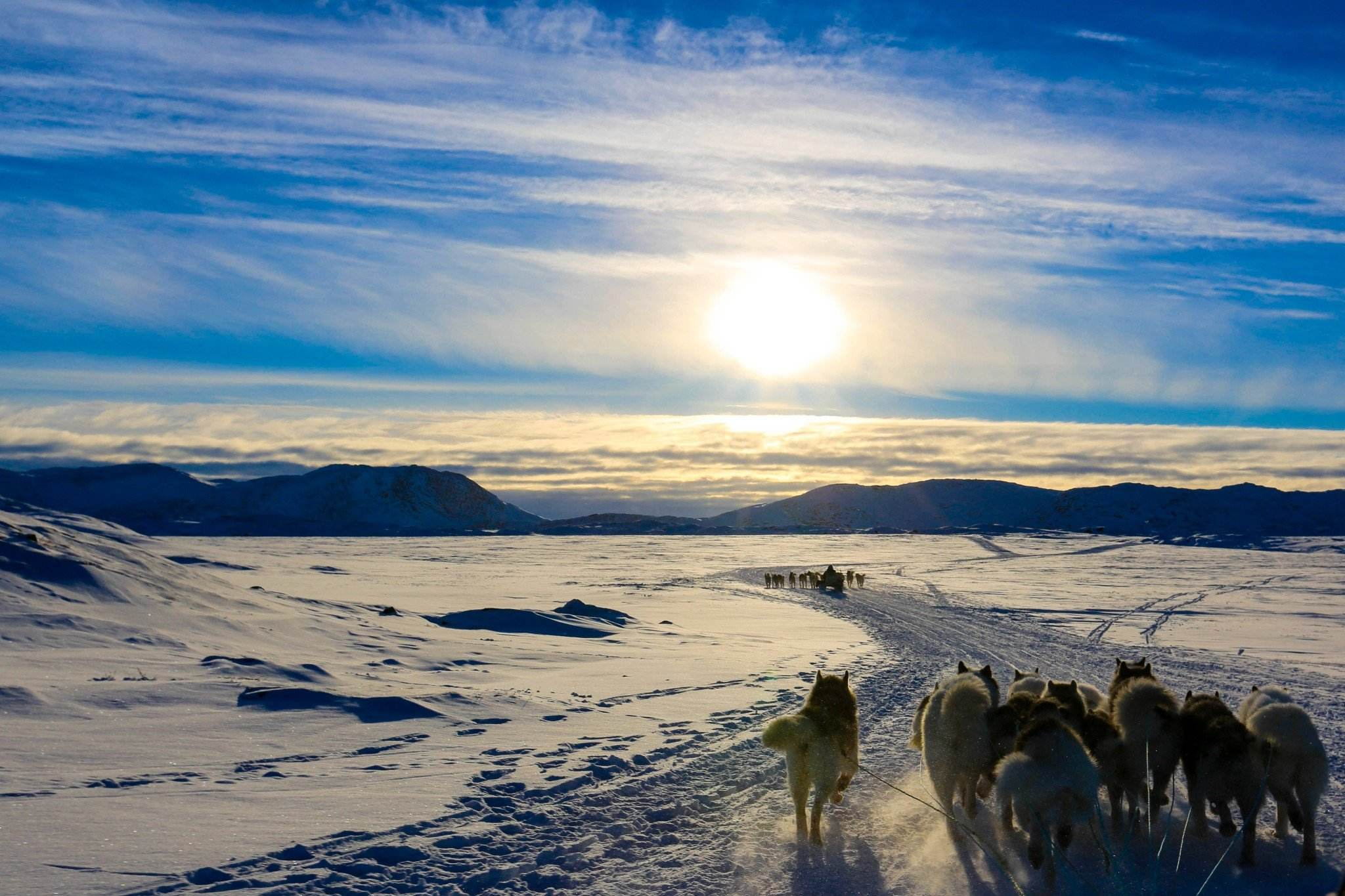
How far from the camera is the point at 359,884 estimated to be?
5070mm

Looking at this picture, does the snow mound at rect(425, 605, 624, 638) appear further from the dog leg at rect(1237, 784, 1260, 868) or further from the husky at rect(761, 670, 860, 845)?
the dog leg at rect(1237, 784, 1260, 868)

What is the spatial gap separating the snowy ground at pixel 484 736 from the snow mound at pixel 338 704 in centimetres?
4

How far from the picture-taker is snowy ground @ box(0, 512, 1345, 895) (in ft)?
17.9

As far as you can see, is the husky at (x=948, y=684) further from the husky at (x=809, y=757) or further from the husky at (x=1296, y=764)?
the husky at (x=1296, y=764)

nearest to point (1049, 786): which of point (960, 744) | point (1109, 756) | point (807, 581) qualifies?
point (960, 744)

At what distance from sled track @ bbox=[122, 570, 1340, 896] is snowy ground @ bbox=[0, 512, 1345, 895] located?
25 mm

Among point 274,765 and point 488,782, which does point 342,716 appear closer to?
point 274,765

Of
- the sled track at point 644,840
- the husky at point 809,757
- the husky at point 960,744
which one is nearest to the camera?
the sled track at point 644,840

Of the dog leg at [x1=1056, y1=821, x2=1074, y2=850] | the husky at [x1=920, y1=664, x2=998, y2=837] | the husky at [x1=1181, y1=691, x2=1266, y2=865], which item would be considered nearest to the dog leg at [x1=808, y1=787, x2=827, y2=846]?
the husky at [x1=920, y1=664, x2=998, y2=837]

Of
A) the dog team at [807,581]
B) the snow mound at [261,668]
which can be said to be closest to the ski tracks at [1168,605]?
the dog team at [807,581]

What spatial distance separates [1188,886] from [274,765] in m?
6.51

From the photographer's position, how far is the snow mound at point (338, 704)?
919cm

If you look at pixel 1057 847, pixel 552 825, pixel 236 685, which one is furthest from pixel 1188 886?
pixel 236 685

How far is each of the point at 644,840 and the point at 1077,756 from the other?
9.19ft
